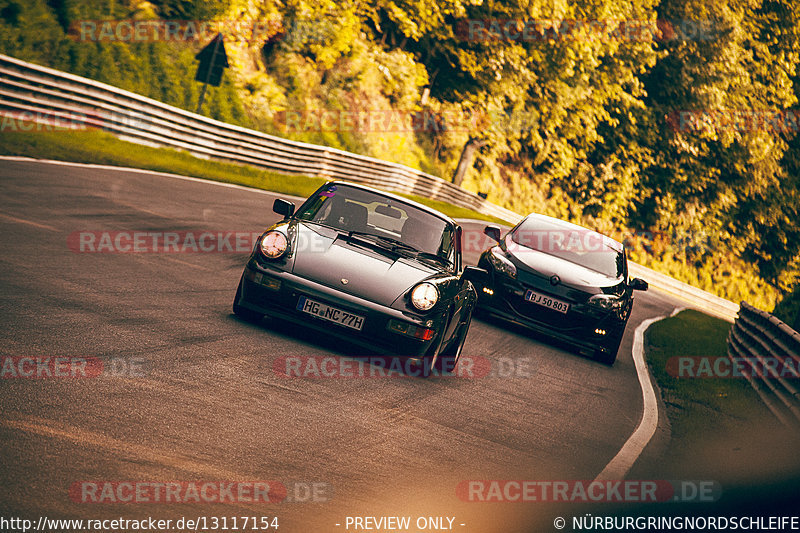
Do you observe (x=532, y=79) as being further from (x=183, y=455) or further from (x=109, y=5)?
(x=183, y=455)

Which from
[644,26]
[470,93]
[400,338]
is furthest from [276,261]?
[644,26]

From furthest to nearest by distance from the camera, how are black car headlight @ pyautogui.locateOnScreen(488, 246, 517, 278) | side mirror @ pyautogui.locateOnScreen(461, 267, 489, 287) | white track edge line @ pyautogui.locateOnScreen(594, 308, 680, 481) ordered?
black car headlight @ pyautogui.locateOnScreen(488, 246, 517, 278), side mirror @ pyautogui.locateOnScreen(461, 267, 489, 287), white track edge line @ pyautogui.locateOnScreen(594, 308, 680, 481)

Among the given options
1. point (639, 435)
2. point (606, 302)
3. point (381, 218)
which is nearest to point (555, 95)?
point (606, 302)

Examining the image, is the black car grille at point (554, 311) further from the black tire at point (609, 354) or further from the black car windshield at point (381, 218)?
the black car windshield at point (381, 218)

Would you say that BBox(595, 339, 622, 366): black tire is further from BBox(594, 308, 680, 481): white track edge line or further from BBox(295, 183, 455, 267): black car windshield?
BBox(295, 183, 455, 267): black car windshield

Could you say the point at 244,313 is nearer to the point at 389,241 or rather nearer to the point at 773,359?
the point at 389,241

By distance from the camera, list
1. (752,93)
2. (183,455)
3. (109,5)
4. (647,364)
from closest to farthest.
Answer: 1. (183,455)
2. (647,364)
3. (109,5)
4. (752,93)

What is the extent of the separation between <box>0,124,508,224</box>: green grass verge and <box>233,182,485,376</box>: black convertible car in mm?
8466

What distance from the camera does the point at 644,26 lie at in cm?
4412

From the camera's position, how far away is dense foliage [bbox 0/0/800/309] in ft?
90.9

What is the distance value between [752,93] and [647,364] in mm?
39904

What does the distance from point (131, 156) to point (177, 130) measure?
3067 mm

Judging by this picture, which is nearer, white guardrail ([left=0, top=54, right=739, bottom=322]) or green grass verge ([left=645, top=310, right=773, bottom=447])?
green grass verge ([left=645, top=310, right=773, bottom=447])

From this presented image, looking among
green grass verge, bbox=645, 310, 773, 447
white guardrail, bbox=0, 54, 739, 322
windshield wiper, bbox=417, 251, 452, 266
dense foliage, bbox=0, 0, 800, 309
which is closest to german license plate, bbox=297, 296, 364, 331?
windshield wiper, bbox=417, 251, 452, 266
